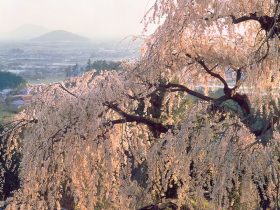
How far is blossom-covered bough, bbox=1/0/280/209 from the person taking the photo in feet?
15.3

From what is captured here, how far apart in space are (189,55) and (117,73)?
41.4 inches

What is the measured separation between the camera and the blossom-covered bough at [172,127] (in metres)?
4.65

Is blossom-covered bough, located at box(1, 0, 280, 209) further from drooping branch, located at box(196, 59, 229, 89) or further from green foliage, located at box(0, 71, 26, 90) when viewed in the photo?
green foliage, located at box(0, 71, 26, 90)

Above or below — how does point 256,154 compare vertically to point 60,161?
above

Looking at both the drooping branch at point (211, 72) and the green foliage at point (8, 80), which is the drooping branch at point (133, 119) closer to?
the drooping branch at point (211, 72)

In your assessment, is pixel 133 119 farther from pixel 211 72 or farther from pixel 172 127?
pixel 211 72

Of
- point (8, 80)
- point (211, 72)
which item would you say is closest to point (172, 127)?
point (211, 72)

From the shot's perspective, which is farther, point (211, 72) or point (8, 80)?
point (8, 80)

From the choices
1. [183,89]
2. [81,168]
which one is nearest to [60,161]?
[81,168]

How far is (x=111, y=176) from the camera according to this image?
5.92 meters

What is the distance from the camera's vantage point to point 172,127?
604 cm

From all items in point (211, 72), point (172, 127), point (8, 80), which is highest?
point (211, 72)

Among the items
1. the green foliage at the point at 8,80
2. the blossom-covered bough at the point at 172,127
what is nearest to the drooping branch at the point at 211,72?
the blossom-covered bough at the point at 172,127

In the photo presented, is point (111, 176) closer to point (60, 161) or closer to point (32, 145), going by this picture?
point (60, 161)
